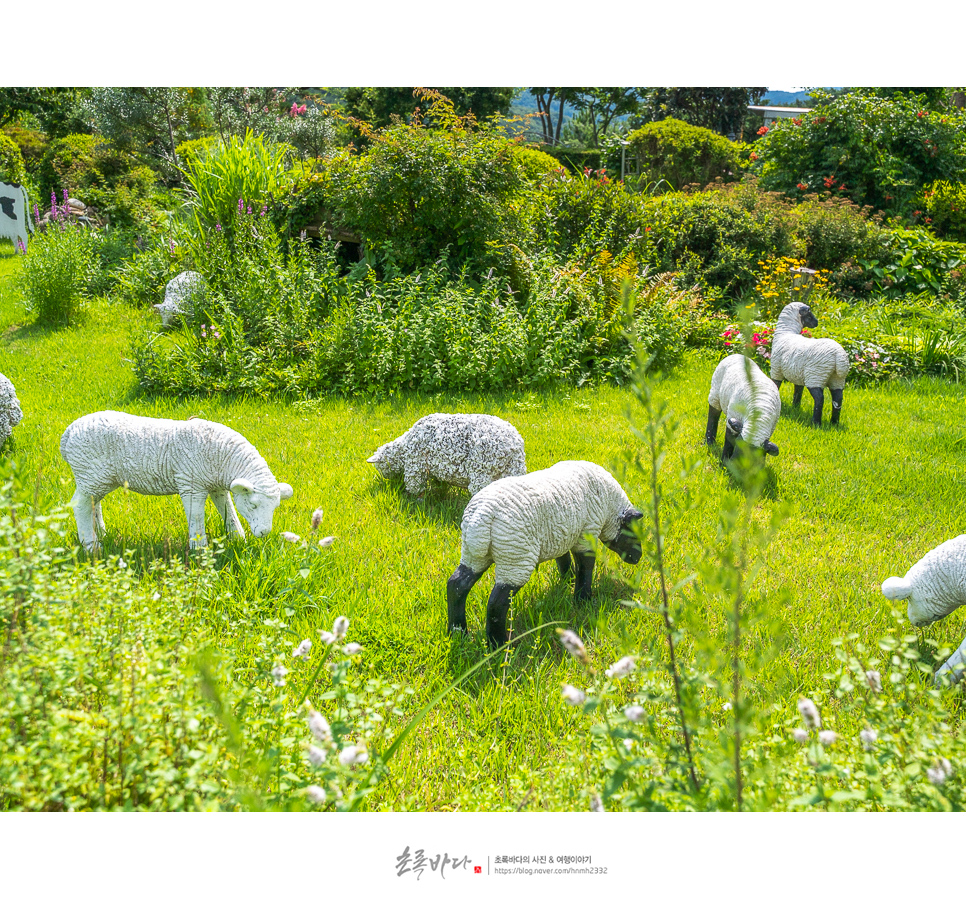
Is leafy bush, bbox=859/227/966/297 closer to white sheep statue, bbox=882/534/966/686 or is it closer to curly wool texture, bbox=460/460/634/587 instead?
white sheep statue, bbox=882/534/966/686

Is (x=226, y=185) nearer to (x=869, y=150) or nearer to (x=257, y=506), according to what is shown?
(x=257, y=506)

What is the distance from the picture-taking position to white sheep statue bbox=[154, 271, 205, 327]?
314 inches

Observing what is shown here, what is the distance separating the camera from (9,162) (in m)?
12.1

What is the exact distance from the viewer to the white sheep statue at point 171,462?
3.87 meters

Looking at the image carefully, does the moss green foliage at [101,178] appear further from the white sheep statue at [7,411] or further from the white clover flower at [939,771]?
the white clover flower at [939,771]

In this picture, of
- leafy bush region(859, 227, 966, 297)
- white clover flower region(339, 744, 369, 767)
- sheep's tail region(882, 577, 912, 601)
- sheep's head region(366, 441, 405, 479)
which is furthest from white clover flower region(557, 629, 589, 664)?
leafy bush region(859, 227, 966, 297)

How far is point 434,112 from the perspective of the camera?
9.20 meters

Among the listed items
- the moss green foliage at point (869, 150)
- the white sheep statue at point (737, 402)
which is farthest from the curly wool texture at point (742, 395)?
the moss green foliage at point (869, 150)

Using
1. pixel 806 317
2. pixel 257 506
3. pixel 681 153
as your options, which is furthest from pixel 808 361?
pixel 681 153

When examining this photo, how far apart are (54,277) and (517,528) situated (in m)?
8.24

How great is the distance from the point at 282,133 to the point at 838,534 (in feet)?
55.5

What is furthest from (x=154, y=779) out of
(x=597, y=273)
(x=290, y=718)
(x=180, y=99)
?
(x=180, y=99)

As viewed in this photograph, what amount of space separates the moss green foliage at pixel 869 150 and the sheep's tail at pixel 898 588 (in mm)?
9696

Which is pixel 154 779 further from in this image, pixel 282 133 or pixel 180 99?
pixel 282 133
